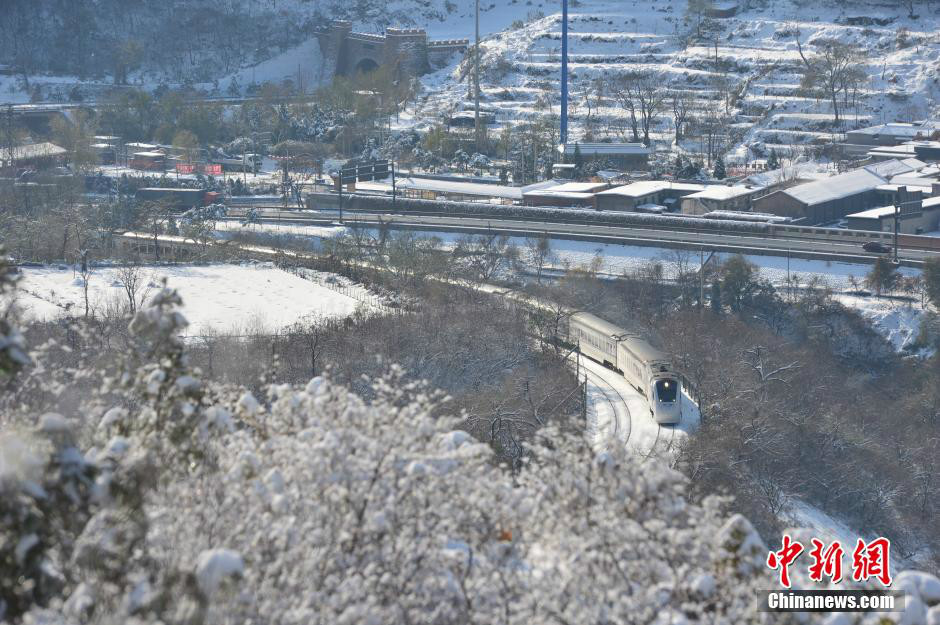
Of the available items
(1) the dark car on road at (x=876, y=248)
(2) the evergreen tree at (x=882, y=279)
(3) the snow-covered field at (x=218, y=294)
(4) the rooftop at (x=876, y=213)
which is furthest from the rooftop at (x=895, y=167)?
(3) the snow-covered field at (x=218, y=294)

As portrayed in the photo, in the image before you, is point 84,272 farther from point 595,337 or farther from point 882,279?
point 882,279

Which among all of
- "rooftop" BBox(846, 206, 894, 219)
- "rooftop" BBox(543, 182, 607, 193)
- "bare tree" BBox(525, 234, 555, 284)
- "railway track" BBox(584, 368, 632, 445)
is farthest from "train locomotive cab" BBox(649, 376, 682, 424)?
"rooftop" BBox(543, 182, 607, 193)

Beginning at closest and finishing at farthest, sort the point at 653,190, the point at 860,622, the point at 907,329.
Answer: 1. the point at 860,622
2. the point at 907,329
3. the point at 653,190

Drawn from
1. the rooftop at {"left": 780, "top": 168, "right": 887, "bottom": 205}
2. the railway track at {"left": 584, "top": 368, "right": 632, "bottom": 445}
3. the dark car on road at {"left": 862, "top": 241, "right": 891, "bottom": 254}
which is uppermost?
the rooftop at {"left": 780, "top": 168, "right": 887, "bottom": 205}

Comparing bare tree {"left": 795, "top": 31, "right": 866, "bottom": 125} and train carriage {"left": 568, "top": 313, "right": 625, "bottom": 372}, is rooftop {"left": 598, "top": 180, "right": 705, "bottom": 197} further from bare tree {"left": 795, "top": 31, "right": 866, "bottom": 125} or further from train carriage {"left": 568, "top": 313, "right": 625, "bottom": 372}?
train carriage {"left": 568, "top": 313, "right": 625, "bottom": 372}

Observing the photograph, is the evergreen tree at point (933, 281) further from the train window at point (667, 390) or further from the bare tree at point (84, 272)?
the bare tree at point (84, 272)

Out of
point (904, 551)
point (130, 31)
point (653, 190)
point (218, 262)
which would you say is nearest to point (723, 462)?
point (904, 551)

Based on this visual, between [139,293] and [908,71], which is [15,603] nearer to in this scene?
[139,293]

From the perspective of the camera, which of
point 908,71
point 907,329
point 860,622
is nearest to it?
point 860,622
